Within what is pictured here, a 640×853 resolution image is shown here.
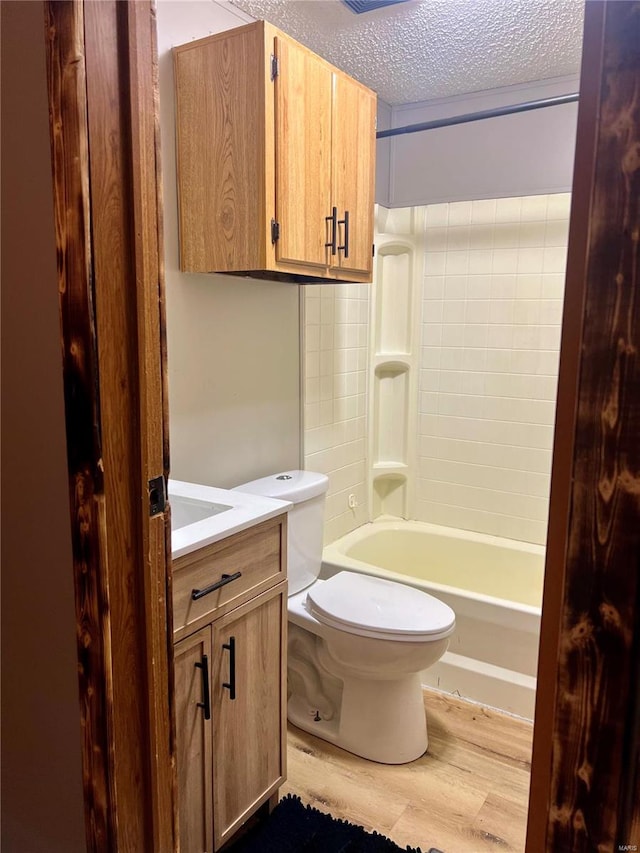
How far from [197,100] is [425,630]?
166 centimetres

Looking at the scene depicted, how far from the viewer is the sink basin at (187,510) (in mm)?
1588

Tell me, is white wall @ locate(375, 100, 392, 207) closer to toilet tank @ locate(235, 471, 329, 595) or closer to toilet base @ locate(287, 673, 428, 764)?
toilet tank @ locate(235, 471, 329, 595)

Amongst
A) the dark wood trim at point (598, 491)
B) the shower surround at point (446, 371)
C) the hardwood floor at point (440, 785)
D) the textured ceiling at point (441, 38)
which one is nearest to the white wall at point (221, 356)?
the shower surround at point (446, 371)

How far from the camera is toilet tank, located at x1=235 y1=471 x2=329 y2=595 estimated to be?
6.50ft

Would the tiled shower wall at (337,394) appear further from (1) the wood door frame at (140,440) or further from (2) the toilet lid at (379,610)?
(1) the wood door frame at (140,440)

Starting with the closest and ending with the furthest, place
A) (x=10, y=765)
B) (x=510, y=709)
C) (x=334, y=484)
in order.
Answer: (x=10, y=765) → (x=510, y=709) → (x=334, y=484)

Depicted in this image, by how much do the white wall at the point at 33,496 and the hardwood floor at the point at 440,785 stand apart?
0.85 metres

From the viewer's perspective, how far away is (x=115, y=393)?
0.94 m

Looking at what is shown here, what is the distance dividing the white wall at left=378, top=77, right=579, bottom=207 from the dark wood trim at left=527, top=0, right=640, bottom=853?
214cm

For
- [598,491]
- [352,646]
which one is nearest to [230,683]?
[352,646]

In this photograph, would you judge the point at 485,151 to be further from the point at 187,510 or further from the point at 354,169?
the point at 187,510

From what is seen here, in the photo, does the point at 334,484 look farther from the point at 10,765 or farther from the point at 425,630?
the point at 10,765

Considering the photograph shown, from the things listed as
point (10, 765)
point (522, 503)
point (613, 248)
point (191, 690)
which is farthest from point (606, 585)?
point (522, 503)

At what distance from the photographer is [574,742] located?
0.59m
